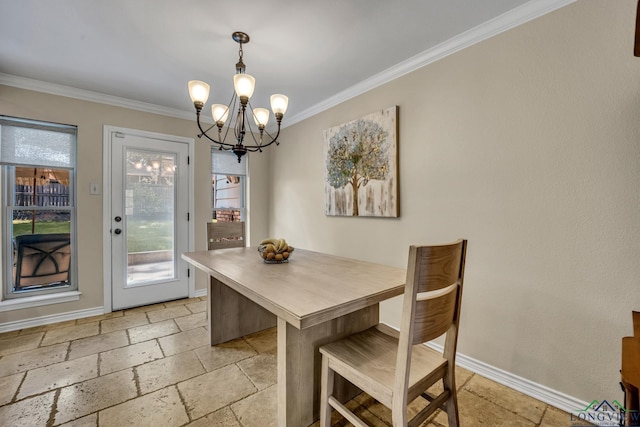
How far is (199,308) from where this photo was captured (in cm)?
321

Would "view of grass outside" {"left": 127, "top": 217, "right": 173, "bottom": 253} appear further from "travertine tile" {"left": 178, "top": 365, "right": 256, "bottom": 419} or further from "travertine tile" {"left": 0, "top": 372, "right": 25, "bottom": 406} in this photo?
"travertine tile" {"left": 178, "top": 365, "right": 256, "bottom": 419}

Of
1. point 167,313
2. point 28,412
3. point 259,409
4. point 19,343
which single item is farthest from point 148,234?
point 259,409

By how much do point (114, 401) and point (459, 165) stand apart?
277cm

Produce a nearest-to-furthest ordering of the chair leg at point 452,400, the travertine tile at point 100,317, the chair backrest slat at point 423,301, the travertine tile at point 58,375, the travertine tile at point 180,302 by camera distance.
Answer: the chair backrest slat at point 423,301 < the chair leg at point 452,400 < the travertine tile at point 58,375 < the travertine tile at point 100,317 < the travertine tile at point 180,302

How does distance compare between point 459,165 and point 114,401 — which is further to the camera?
point 459,165

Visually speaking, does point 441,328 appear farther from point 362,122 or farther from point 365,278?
point 362,122

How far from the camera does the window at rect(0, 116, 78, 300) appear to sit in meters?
2.62

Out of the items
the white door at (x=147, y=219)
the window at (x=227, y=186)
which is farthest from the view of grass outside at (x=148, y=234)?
the window at (x=227, y=186)

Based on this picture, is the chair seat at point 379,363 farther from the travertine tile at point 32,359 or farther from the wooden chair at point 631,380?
the travertine tile at point 32,359

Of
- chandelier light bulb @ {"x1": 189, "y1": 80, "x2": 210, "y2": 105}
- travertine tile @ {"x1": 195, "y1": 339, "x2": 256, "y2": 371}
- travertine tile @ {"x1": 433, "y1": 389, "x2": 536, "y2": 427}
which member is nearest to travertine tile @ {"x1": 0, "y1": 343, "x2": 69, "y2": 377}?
travertine tile @ {"x1": 195, "y1": 339, "x2": 256, "y2": 371}

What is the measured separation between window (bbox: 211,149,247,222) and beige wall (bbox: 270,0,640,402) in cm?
255

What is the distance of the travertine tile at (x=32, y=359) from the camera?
2004mm

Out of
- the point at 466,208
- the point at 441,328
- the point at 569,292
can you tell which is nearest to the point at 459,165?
the point at 466,208

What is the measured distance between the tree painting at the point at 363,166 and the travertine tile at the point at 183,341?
176 centimetres
